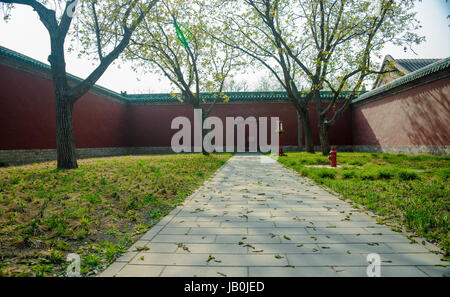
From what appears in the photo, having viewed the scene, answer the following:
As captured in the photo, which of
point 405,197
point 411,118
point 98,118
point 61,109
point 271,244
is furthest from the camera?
point 98,118

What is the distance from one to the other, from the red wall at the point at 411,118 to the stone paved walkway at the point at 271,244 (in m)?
9.19

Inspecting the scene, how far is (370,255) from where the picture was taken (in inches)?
74.7

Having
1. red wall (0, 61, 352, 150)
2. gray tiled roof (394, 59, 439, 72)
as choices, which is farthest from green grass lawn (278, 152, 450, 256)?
gray tiled roof (394, 59, 439, 72)

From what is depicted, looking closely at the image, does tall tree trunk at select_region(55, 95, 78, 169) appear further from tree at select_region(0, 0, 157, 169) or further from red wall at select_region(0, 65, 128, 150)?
red wall at select_region(0, 65, 128, 150)

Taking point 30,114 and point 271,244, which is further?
point 30,114

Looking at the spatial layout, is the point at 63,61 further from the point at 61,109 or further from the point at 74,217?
the point at 74,217

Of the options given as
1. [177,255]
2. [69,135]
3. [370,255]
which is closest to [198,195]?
[177,255]

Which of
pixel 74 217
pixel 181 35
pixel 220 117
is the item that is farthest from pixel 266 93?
pixel 74 217

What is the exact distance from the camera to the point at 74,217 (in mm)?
2859

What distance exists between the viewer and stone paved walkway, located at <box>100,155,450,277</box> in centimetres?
170

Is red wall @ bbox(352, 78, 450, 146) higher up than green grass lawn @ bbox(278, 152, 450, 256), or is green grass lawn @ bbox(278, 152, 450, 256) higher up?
red wall @ bbox(352, 78, 450, 146)

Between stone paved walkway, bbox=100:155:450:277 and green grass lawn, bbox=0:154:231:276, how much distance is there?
312mm

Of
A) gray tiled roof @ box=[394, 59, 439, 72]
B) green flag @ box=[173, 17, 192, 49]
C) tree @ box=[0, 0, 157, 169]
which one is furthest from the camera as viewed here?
gray tiled roof @ box=[394, 59, 439, 72]

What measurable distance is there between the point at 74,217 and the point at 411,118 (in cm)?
1344
